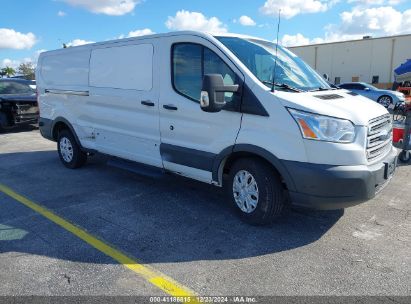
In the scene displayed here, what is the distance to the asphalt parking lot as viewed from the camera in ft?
10.4

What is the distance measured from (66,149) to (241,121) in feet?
14.0

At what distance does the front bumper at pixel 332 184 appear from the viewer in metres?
3.61

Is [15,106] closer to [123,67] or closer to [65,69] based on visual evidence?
[65,69]

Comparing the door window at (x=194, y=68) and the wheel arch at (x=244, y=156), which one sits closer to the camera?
the wheel arch at (x=244, y=156)

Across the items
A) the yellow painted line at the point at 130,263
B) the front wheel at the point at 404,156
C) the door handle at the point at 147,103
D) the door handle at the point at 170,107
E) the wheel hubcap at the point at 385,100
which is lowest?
the yellow painted line at the point at 130,263

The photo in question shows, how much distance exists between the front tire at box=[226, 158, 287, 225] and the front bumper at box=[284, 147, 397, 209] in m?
0.24

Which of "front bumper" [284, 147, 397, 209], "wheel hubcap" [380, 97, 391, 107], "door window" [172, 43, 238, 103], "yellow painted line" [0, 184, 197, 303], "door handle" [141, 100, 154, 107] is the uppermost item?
"door window" [172, 43, 238, 103]

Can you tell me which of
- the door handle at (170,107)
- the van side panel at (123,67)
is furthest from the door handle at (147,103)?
the door handle at (170,107)

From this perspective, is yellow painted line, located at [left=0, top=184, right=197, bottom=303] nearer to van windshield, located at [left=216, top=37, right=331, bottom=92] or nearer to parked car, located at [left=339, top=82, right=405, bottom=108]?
van windshield, located at [left=216, top=37, right=331, bottom=92]

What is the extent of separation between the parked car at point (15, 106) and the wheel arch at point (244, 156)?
Result: 31.9ft

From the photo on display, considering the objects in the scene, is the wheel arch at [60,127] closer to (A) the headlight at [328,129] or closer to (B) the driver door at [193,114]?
(B) the driver door at [193,114]

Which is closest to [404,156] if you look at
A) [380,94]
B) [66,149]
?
[66,149]

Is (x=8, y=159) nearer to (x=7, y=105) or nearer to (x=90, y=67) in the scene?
(x=90, y=67)

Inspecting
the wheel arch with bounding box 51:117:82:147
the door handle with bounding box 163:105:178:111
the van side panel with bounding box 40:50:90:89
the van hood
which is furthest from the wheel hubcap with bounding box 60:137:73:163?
the van hood
